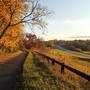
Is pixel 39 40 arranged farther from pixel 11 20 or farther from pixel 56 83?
pixel 56 83

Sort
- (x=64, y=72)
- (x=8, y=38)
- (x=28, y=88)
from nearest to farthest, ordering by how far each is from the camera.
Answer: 1. (x=28, y=88)
2. (x=64, y=72)
3. (x=8, y=38)

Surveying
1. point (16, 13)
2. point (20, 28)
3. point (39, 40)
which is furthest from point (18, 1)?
point (39, 40)

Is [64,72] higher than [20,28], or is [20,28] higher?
[20,28]

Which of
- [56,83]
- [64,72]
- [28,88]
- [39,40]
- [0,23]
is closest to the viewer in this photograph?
[28,88]

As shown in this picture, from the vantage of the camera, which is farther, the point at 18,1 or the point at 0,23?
the point at 0,23

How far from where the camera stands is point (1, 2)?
24.1 m

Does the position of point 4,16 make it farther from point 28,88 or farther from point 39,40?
point 39,40

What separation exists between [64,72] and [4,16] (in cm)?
1110

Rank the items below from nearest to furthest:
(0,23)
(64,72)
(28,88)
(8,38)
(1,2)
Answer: (28,88) < (64,72) < (1,2) < (0,23) < (8,38)

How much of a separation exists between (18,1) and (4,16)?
209 cm

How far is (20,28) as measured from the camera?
96.9 feet

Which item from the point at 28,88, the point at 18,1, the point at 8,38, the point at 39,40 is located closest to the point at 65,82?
the point at 28,88

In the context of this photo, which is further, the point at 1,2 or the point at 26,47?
the point at 26,47

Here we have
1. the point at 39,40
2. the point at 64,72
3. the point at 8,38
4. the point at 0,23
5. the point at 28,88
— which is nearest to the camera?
the point at 28,88
